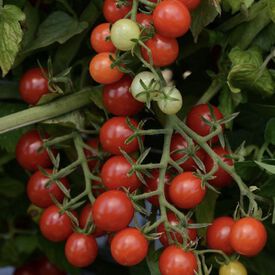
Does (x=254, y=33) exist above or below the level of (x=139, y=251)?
above

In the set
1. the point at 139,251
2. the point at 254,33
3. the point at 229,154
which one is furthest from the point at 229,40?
the point at 139,251

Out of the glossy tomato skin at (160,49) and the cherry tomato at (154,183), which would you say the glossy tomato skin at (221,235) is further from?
the glossy tomato skin at (160,49)

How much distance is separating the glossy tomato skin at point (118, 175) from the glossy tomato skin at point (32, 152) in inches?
4.1

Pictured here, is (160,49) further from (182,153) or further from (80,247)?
(80,247)

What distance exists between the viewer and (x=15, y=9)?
64 centimetres

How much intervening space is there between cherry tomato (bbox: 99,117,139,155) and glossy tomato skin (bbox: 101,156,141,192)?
0.03 feet

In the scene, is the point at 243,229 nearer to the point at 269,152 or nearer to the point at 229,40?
the point at 269,152

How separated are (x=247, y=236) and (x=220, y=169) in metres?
0.08

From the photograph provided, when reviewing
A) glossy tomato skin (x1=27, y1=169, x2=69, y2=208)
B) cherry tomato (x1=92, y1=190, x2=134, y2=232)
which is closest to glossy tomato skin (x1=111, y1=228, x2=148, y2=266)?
cherry tomato (x1=92, y1=190, x2=134, y2=232)

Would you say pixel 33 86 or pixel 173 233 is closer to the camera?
pixel 173 233

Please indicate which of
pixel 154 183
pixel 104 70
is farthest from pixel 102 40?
pixel 154 183

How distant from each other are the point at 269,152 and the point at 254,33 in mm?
121

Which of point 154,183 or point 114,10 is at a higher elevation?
point 114,10

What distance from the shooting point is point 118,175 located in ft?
1.97
